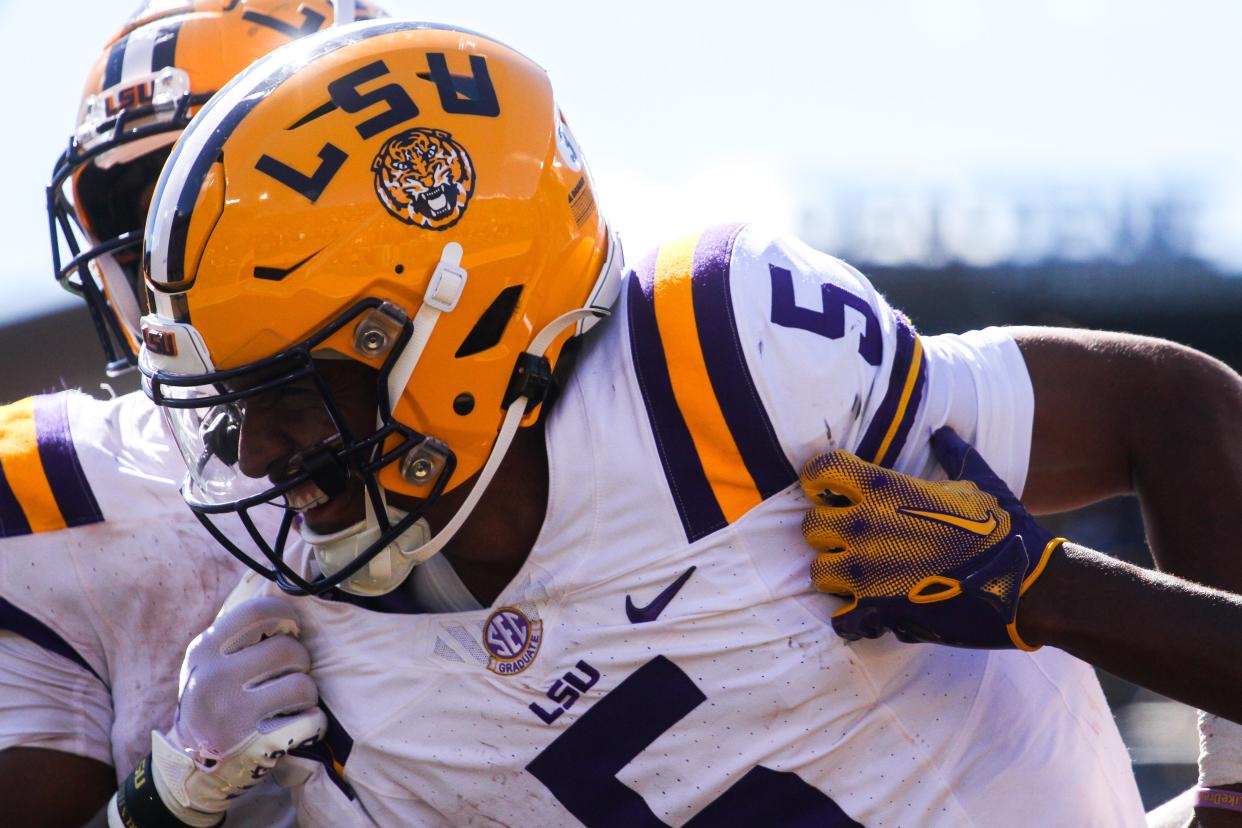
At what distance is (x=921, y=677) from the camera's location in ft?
6.08

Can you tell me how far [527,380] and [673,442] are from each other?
237 millimetres

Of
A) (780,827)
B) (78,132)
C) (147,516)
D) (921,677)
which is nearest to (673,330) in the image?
(921,677)

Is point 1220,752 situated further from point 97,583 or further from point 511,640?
point 97,583

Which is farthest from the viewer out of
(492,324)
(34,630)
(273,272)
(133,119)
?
(133,119)

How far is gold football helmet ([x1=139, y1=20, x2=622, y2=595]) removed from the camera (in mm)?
1819

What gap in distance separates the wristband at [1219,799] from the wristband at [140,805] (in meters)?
1.52

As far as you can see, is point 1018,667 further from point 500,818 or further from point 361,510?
point 361,510

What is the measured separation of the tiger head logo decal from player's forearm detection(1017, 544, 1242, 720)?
94 cm

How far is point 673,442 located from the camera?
1855mm

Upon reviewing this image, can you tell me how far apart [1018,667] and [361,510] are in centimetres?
97

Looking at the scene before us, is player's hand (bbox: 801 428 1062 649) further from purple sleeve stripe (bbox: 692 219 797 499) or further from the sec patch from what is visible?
the sec patch

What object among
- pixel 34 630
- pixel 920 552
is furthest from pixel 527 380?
pixel 34 630

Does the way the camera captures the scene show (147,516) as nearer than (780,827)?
No

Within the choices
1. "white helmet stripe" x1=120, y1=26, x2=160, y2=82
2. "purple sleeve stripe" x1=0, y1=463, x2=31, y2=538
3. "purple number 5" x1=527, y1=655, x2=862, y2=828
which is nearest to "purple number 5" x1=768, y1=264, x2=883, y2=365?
"purple number 5" x1=527, y1=655, x2=862, y2=828
